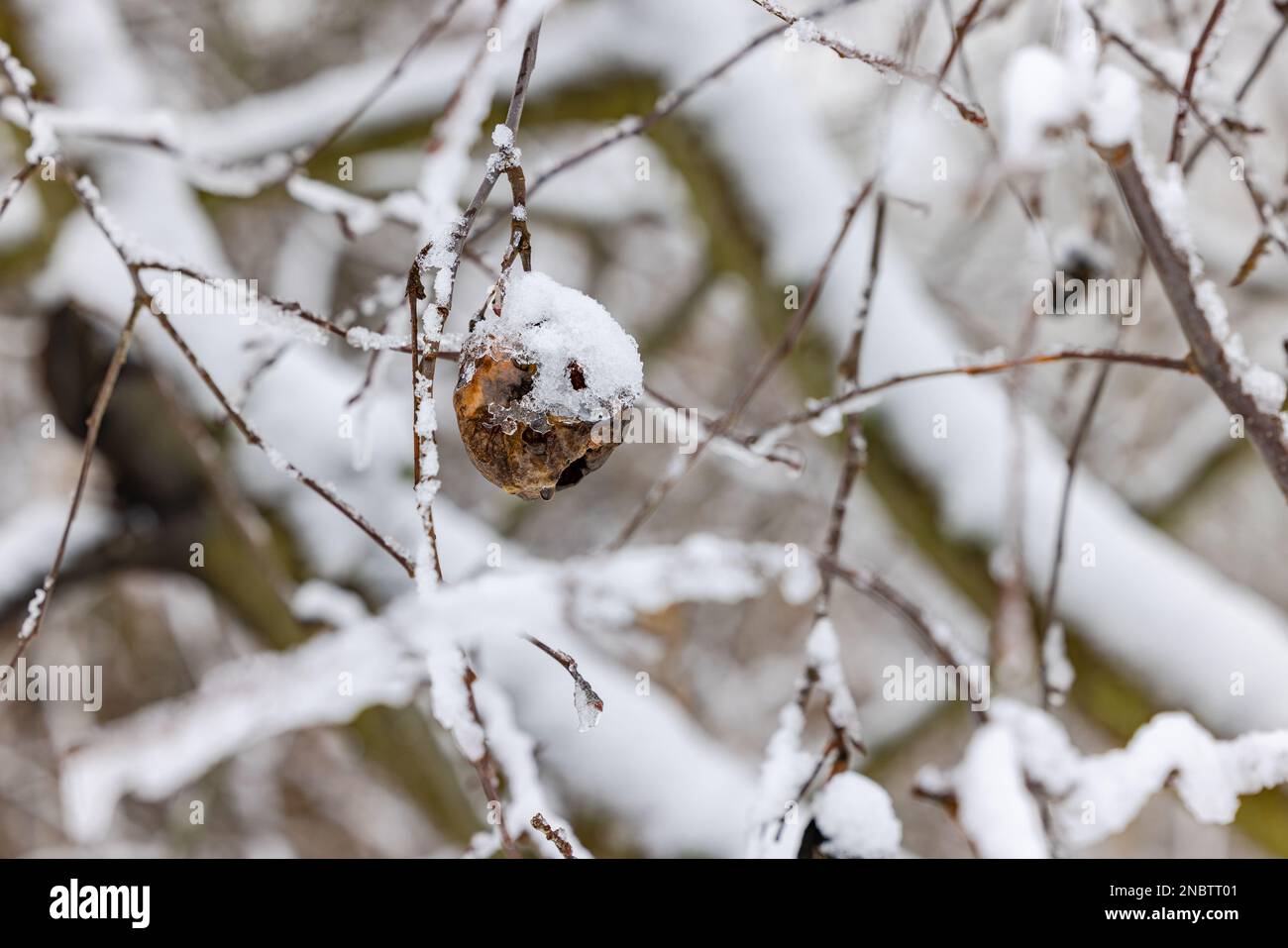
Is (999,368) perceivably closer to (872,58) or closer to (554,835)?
(872,58)

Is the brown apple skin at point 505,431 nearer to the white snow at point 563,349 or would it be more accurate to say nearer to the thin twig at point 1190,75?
the white snow at point 563,349

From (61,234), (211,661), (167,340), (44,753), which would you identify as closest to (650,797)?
(167,340)

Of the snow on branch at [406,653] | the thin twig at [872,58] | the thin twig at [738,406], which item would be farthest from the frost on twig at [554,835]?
the thin twig at [872,58]

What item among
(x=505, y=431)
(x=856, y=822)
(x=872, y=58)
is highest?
(x=872, y=58)

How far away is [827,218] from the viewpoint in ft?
3.42

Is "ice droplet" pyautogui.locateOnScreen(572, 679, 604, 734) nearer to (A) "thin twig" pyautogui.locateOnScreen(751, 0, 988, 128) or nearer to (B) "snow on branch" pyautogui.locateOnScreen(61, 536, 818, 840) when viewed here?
(B) "snow on branch" pyautogui.locateOnScreen(61, 536, 818, 840)

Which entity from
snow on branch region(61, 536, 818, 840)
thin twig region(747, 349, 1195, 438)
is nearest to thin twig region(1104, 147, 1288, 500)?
thin twig region(747, 349, 1195, 438)

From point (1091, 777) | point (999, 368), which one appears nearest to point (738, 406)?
point (999, 368)

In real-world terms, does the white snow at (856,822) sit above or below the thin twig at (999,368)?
below

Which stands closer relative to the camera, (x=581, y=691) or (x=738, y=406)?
(x=581, y=691)

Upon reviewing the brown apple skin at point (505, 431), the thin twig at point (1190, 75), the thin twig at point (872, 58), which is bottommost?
the brown apple skin at point (505, 431)

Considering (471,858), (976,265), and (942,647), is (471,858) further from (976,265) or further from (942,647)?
(976,265)

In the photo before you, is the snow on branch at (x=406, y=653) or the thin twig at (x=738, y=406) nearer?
the snow on branch at (x=406, y=653)
